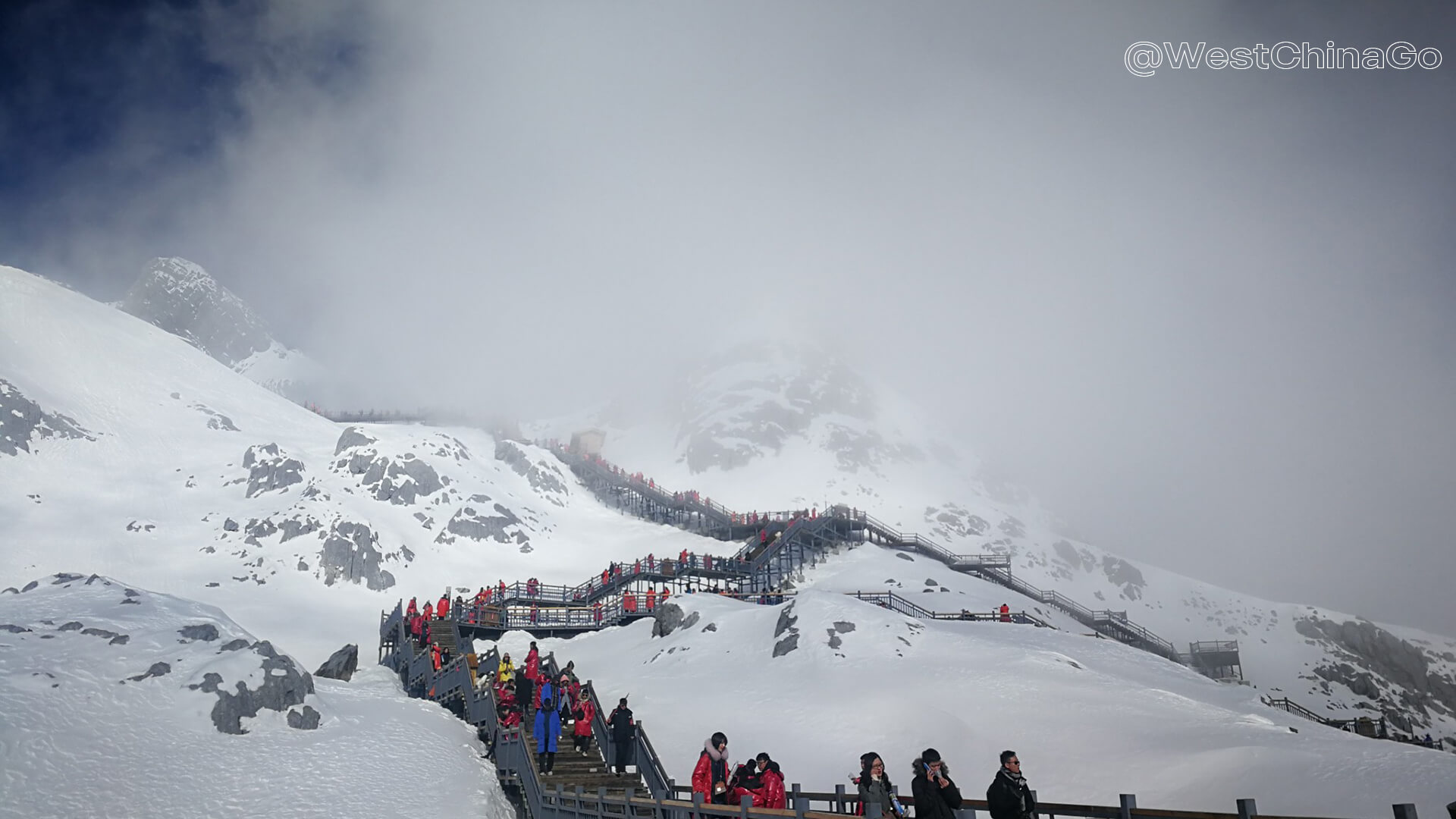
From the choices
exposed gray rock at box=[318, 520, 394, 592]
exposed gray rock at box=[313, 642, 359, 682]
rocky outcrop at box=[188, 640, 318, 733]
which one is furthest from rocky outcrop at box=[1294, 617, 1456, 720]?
exposed gray rock at box=[318, 520, 394, 592]

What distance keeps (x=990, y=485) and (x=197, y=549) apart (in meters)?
104

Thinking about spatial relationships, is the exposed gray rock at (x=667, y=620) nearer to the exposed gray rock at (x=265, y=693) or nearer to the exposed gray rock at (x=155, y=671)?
the exposed gray rock at (x=265, y=693)

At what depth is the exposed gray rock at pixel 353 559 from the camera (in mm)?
48594

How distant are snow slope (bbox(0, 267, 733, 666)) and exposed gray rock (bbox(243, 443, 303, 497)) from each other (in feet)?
0.51

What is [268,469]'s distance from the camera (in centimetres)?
5838

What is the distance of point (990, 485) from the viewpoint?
397 feet

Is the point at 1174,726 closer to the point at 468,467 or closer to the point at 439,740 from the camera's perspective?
the point at 439,740

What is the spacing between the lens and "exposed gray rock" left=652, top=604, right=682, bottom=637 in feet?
117

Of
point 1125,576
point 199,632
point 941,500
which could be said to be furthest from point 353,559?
point 1125,576

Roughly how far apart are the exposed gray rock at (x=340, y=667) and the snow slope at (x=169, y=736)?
263 inches

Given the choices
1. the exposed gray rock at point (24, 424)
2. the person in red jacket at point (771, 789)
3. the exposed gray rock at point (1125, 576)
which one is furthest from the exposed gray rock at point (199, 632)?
the exposed gray rock at point (1125, 576)

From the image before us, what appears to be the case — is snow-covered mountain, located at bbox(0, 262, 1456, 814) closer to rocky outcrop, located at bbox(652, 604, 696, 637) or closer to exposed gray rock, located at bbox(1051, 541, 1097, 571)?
exposed gray rock, located at bbox(1051, 541, 1097, 571)

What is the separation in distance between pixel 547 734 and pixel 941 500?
8683cm

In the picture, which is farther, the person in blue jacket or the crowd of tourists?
the person in blue jacket
